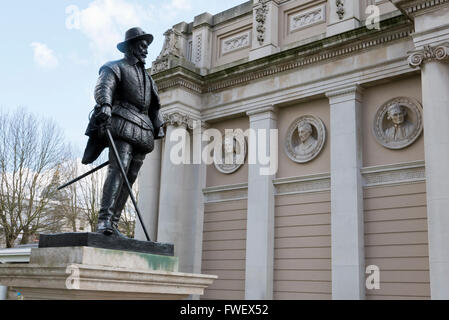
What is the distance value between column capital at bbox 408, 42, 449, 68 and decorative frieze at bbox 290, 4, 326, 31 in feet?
16.6

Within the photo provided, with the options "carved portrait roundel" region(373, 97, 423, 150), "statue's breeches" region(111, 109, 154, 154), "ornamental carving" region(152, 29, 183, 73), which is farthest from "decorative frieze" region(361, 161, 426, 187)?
"statue's breeches" region(111, 109, 154, 154)

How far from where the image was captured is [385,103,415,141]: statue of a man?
14.7 metres

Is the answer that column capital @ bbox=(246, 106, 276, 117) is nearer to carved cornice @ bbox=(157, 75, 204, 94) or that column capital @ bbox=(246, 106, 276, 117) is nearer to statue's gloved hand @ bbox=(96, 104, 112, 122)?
carved cornice @ bbox=(157, 75, 204, 94)

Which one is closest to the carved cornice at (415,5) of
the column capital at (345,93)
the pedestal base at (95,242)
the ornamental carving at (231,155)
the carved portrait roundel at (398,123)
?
the carved portrait roundel at (398,123)

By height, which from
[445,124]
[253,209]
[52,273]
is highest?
[445,124]

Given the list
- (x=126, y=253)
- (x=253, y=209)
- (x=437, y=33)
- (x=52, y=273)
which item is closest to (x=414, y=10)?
(x=437, y=33)

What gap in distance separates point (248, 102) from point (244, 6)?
4.31m

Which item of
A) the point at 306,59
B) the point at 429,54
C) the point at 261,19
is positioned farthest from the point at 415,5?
the point at 261,19

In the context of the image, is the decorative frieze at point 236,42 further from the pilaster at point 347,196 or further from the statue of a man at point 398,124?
the statue of a man at point 398,124

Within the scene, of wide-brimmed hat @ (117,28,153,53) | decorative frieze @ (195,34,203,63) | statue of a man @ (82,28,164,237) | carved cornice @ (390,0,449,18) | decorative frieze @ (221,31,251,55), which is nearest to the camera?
statue of a man @ (82,28,164,237)

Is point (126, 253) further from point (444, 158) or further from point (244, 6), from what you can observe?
point (244, 6)

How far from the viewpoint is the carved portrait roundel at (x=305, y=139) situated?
1661 cm

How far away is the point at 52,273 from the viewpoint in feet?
17.3

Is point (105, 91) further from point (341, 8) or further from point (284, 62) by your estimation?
point (341, 8)
